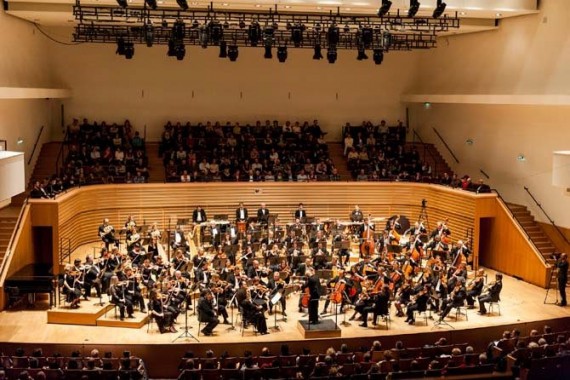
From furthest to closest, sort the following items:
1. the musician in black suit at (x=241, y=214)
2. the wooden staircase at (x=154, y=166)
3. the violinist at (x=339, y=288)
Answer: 1. the wooden staircase at (x=154, y=166)
2. the musician in black suit at (x=241, y=214)
3. the violinist at (x=339, y=288)

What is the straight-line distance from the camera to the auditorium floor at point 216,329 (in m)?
13.9

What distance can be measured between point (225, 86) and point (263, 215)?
6658 millimetres

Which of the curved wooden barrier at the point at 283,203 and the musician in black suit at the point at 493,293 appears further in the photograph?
the curved wooden barrier at the point at 283,203

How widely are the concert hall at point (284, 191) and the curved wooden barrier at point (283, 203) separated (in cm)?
7

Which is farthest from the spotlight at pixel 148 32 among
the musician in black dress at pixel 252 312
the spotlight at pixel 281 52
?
the musician in black dress at pixel 252 312

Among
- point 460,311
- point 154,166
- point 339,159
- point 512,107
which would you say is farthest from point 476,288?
point 154,166

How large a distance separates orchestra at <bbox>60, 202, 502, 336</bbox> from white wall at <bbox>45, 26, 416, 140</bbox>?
7.27 meters

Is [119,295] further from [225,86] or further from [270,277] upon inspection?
[225,86]

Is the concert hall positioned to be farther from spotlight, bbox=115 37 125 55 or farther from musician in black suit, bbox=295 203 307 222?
musician in black suit, bbox=295 203 307 222

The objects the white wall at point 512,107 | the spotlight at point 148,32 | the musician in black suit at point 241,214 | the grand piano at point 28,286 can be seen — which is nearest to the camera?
the grand piano at point 28,286

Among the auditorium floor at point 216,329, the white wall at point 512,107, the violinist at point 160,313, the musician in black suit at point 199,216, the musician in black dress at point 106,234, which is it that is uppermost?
the white wall at point 512,107

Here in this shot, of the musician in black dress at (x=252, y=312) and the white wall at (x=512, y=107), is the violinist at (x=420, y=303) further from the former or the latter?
the white wall at (x=512, y=107)

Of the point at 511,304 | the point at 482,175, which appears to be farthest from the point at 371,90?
the point at 511,304

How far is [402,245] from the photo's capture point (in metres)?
18.5
